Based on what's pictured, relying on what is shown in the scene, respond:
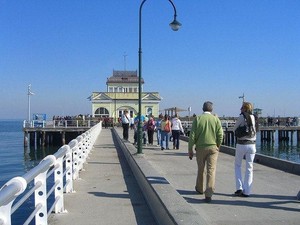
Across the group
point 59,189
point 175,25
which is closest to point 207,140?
point 59,189

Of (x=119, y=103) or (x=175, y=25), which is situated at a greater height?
(x=175, y=25)

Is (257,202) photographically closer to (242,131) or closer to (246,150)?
(246,150)

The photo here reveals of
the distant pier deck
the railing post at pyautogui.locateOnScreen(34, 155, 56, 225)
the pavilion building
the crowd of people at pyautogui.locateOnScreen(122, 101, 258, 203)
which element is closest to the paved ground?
the crowd of people at pyautogui.locateOnScreen(122, 101, 258, 203)

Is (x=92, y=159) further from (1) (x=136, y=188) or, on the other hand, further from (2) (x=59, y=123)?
(2) (x=59, y=123)

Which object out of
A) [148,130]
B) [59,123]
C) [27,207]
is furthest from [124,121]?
[59,123]

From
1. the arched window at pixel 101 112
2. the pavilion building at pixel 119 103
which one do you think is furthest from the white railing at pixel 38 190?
the arched window at pixel 101 112

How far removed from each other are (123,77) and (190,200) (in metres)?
69.7

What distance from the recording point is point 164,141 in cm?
1895

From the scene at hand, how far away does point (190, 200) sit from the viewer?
7277mm

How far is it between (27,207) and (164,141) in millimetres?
8771

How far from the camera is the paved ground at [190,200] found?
6.08 m

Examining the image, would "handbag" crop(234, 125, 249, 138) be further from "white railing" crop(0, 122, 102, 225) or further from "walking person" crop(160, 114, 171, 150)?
"walking person" crop(160, 114, 171, 150)

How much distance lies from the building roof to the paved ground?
201 ft

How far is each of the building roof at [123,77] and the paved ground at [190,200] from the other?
201 feet
